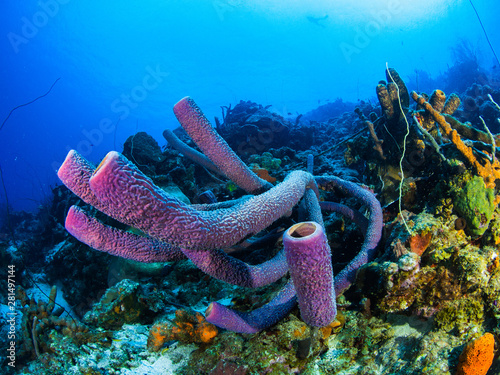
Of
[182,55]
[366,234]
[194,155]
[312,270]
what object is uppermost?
[182,55]

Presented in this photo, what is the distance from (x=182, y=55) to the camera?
257 ft

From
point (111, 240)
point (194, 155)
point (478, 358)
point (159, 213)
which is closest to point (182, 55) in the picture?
point (194, 155)

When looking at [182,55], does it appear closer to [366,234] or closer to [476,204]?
[366,234]

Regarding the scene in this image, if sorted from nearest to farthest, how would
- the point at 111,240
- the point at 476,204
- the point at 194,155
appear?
the point at 111,240 → the point at 476,204 → the point at 194,155

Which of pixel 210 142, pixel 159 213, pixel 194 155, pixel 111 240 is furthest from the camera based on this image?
pixel 194 155

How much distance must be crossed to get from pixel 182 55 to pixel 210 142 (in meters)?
91.5

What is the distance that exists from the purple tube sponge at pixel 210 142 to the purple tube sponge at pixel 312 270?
1094mm

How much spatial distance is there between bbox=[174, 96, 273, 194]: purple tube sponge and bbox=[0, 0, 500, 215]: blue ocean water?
177 ft

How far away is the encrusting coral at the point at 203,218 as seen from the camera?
886 millimetres

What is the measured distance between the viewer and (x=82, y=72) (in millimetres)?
64938

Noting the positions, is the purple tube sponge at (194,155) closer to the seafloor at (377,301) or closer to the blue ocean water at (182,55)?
the seafloor at (377,301)

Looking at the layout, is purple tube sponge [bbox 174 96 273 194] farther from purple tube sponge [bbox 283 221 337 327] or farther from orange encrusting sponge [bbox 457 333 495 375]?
orange encrusting sponge [bbox 457 333 495 375]

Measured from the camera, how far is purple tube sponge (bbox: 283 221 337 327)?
3.52ft

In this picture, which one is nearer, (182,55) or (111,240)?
(111,240)
